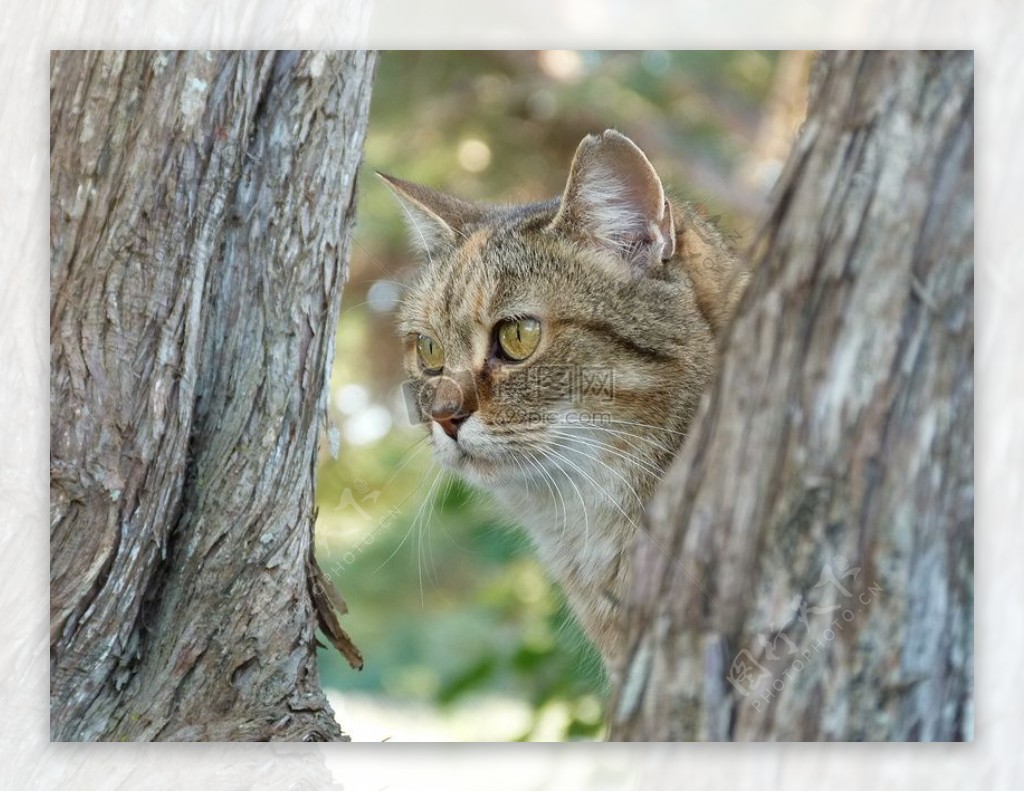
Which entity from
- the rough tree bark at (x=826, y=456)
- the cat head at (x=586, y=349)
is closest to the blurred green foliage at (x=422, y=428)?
the cat head at (x=586, y=349)

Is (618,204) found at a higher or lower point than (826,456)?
higher

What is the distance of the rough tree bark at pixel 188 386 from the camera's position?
92.4 inches

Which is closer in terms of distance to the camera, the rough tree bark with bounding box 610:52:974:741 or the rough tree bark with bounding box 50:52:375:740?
the rough tree bark with bounding box 610:52:974:741

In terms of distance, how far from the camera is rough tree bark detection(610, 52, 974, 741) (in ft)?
5.35

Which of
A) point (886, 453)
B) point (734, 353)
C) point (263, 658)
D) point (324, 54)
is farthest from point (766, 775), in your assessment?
point (324, 54)

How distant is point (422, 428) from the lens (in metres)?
2.48

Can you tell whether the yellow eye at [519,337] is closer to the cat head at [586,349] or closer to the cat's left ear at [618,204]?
the cat head at [586,349]

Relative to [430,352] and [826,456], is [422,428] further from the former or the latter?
[826,456]

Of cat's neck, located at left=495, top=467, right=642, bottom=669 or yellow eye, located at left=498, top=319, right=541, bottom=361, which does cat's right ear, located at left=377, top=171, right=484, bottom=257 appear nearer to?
yellow eye, located at left=498, top=319, right=541, bottom=361

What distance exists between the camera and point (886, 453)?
1676 mm

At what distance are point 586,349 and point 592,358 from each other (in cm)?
2

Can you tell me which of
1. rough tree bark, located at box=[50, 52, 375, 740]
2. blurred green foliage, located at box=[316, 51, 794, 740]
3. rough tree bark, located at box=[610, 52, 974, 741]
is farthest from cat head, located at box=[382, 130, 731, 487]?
rough tree bark, located at box=[610, 52, 974, 741]

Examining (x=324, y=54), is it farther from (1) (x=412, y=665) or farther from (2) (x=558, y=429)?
(1) (x=412, y=665)

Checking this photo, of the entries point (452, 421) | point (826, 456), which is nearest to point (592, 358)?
point (452, 421)
